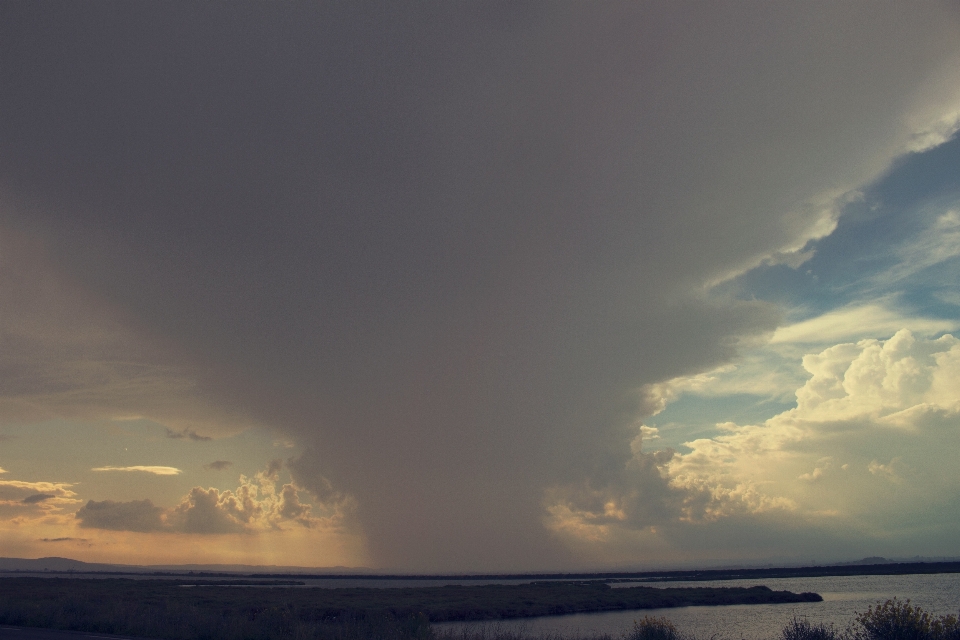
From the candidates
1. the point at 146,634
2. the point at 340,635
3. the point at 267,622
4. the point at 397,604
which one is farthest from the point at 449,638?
the point at 397,604

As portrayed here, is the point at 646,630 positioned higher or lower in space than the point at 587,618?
higher

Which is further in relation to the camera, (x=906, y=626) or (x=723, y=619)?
(x=723, y=619)

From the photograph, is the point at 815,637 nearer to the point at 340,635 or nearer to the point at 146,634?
the point at 340,635

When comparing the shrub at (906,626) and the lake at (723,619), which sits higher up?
the shrub at (906,626)

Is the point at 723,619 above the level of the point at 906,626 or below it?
below

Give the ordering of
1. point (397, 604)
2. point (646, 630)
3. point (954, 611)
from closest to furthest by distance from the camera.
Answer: point (646, 630), point (954, 611), point (397, 604)

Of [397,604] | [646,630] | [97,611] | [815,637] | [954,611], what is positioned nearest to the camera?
[815,637]

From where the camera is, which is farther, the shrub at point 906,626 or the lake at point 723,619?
the lake at point 723,619

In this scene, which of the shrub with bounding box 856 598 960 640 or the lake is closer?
the shrub with bounding box 856 598 960 640

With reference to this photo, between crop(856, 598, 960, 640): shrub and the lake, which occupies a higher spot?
crop(856, 598, 960, 640): shrub

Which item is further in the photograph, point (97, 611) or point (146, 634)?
point (97, 611)
